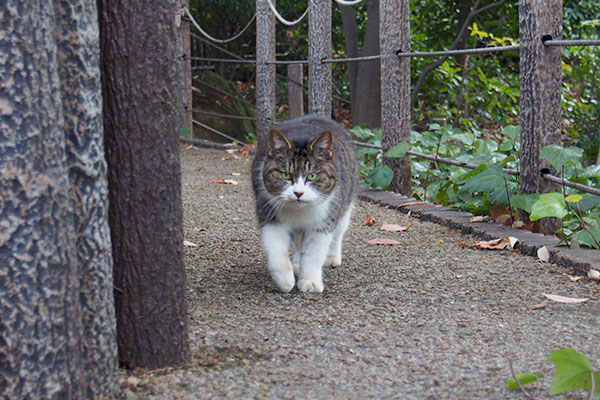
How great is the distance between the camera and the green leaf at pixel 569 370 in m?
1.79

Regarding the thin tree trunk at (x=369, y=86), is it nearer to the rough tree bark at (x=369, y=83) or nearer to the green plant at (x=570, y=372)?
the rough tree bark at (x=369, y=83)

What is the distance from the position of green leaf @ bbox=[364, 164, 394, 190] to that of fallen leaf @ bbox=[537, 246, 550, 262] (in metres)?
1.83

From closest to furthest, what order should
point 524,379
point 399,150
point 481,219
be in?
point 524,379, point 481,219, point 399,150

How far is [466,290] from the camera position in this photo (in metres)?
3.04

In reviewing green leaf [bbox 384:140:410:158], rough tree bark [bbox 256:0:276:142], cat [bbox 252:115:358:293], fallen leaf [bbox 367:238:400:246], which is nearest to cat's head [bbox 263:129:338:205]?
cat [bbox 252:115:358:293]

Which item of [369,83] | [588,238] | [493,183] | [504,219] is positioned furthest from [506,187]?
[369,83]

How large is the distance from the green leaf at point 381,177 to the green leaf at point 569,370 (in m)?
3.48

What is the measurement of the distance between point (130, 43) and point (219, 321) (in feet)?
3.37

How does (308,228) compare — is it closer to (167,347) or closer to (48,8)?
(167,347)

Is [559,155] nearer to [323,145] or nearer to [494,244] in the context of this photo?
[494,244]

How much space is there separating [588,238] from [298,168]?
1.35 meters

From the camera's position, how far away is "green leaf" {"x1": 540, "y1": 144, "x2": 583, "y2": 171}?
3.52 m

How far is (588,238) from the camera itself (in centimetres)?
352

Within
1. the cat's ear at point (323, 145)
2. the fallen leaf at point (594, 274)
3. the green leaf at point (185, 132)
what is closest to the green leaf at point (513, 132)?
the fallen leaf at point (594, 274)
